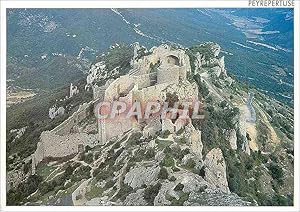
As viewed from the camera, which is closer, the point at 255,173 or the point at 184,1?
the point at 184,1

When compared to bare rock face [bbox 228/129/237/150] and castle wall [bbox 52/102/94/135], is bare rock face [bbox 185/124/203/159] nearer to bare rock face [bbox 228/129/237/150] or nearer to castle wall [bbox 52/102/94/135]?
bare rock face [bbox 228/129/237/150]

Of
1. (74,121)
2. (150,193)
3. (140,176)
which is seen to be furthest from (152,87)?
(150,193)

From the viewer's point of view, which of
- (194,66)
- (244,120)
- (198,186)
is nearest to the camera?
(198,186)

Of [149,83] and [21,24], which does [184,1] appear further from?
[21,24]

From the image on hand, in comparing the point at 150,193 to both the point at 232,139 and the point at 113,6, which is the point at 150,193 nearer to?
the point at 232,139

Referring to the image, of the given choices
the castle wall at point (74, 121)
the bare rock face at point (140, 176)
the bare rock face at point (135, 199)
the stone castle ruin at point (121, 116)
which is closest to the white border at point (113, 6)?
the bare rock face at point (135, 199)

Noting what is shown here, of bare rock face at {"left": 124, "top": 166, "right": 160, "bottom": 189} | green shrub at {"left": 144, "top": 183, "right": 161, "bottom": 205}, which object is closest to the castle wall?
bare rock face at {"left": 124, "top": 166, "right": 160, "bottom": 189}

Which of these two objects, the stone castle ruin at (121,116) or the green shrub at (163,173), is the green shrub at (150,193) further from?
the stone castle ruin at (121,116)

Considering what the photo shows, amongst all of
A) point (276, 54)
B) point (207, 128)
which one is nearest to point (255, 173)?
point (207, 128)
